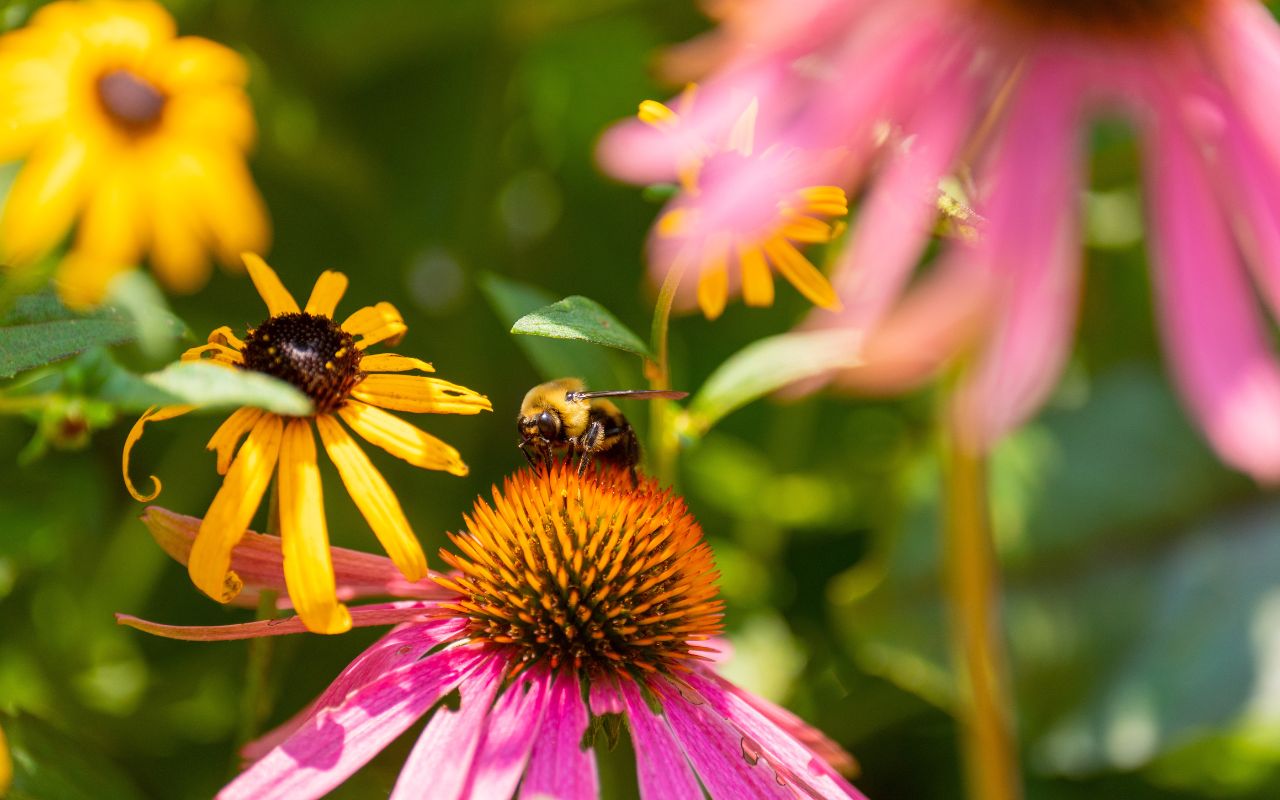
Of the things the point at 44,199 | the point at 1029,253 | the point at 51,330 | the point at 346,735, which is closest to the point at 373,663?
the point at 346,735

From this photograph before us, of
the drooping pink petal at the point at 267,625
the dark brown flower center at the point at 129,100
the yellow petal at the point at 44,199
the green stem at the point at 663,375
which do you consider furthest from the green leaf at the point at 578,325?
the dark brown flower center at the point at 129,100

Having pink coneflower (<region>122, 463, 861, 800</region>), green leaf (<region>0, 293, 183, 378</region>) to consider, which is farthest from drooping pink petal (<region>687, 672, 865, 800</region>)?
green leaf (<region>0, 293, 183, 378</region>)

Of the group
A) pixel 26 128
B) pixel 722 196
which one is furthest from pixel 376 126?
pixel 722 196

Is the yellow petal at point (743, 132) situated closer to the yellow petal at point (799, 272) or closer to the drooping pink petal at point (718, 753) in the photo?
the yellow petal at point (799, 272)

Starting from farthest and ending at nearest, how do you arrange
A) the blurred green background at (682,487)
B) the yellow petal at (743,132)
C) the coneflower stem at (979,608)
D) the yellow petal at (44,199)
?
the blurred green background at (682,487), the yellow petal at (44,199), the coneflower stem at (979,608), the yellow petal at (743,132)

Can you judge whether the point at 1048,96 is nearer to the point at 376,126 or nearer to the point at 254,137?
the point at 254,137

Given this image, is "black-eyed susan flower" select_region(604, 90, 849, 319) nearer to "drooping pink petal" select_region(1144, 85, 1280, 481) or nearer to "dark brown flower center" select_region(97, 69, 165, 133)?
"drooping pink petal" select_region(1144, 85, 1280, 481)

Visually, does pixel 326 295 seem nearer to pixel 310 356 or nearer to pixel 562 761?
pixel 310 356
